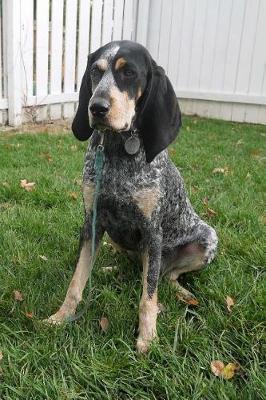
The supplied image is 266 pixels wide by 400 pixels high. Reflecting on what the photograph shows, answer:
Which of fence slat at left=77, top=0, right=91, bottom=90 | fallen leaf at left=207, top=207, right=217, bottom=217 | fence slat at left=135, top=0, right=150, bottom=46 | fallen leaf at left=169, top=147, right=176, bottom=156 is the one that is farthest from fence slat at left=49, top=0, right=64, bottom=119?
fallen leaf at left=207, top=207, right=217, bottom=217

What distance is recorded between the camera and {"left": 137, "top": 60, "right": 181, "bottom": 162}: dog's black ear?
250 centimetres

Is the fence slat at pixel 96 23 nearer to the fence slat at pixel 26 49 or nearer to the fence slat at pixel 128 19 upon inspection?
the fence slat at pixel 128 19

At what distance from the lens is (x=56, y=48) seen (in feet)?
25.6

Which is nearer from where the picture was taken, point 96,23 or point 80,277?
point 80,277

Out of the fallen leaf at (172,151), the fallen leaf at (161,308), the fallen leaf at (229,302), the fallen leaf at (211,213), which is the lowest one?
the fallen leaf at (172,151)

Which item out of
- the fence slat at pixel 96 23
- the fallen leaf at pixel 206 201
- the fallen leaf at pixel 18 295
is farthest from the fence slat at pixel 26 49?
the fallen leaf at pixel 18 295

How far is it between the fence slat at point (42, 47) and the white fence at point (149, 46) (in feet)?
0.05

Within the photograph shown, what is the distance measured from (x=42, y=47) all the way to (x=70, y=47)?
0.68m

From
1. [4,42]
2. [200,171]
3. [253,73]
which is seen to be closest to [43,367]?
[200,171]

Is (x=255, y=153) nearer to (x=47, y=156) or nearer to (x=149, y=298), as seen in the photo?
(x=47, y=156)

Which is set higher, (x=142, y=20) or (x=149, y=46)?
(x=142, y=20)

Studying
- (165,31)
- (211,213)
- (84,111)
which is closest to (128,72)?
(84,111)

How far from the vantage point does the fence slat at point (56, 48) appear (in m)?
7.60

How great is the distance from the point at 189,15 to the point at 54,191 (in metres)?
6.33
